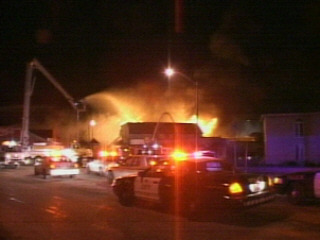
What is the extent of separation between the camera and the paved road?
9781 millimetres

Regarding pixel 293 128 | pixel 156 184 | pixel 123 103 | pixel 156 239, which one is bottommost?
pixel 156 239

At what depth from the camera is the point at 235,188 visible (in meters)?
11.4

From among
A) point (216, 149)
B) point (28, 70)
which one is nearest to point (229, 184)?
point (216, 149)

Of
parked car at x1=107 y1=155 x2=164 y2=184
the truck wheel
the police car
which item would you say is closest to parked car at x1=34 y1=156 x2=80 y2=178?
parked car at x1=107 y1=155 x2=164 y2=184

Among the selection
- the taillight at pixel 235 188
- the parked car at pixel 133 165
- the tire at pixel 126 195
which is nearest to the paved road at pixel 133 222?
the tire at pixel 126 195

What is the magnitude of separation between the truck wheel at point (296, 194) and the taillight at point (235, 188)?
3882 mm

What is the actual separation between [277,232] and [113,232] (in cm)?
318

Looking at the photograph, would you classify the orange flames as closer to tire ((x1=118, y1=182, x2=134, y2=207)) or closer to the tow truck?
the tow truck

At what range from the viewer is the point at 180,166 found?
42.0ft

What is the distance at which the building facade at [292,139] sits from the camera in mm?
44656

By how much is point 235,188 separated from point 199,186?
1007 millimetres

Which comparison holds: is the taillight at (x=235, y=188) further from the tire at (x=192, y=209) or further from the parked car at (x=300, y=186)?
the parked car at (x=300, y=186)

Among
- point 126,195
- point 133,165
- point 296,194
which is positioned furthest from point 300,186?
point 133,165

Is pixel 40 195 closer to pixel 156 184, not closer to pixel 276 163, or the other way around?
pixel 156 184
